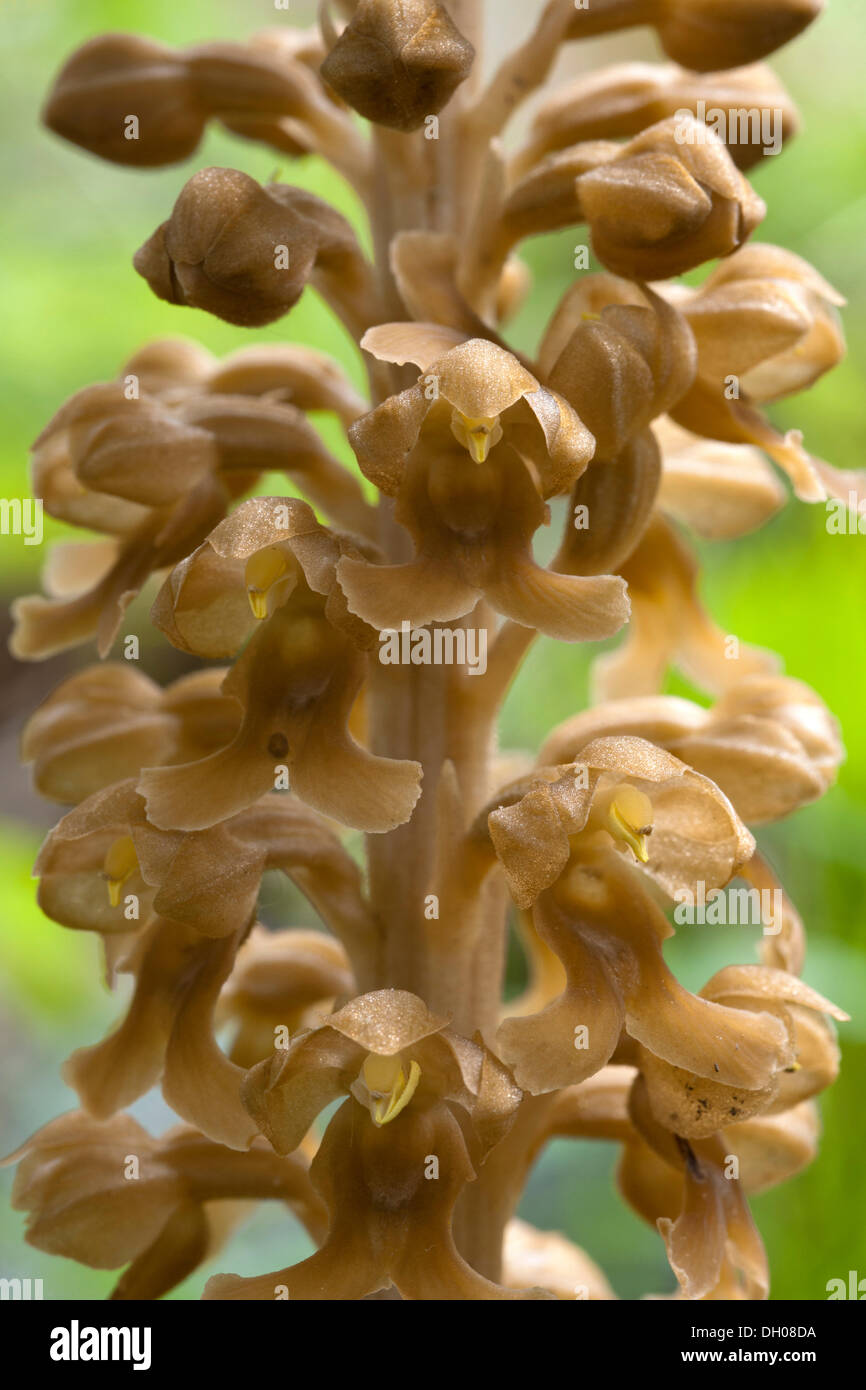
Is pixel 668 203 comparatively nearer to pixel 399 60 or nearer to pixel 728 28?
pixel 399 60

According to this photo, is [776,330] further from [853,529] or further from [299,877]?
[853,529]

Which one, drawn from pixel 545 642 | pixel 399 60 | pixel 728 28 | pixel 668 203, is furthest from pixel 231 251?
pixel 545 642

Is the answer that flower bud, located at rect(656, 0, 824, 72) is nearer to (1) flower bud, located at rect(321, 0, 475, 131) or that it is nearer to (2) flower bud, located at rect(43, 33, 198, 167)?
(1) flower bud, located at rect(321, 0, 475, 131)

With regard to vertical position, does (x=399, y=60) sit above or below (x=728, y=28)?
below

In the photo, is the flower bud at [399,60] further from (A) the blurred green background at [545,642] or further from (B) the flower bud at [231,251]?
(A) the blurred green background at [545,642]

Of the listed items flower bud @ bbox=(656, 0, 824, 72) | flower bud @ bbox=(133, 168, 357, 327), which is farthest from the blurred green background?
flower bud @ bbox=(133, 168, 357, 327)

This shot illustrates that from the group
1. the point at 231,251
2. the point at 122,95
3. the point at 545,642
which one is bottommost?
the point at 231,251
